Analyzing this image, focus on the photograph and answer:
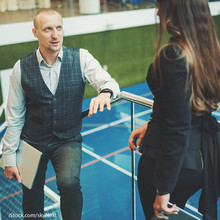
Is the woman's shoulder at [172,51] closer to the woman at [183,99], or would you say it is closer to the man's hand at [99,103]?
the woman at [183,99]

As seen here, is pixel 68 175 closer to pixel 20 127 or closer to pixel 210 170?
pixel 20 127

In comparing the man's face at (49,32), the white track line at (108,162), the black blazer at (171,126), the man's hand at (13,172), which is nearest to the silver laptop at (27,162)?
the man's hand at (13,172)

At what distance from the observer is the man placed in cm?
238

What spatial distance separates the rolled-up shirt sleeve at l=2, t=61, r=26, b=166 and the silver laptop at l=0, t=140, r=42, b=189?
51 millimetres

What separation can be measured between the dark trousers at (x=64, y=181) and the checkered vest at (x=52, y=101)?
82mm

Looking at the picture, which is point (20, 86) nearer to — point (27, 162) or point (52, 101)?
point (52, 101)

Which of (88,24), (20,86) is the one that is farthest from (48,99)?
A: (88,24)

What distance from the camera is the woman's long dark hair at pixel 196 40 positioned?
1.42m

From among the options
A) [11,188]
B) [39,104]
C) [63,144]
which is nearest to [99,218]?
[11,188]

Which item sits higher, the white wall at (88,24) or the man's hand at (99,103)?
the white wall at (88,24)

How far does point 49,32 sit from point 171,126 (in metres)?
1.42

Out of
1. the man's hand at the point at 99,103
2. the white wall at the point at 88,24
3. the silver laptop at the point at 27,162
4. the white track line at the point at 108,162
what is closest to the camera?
the man's hand at the point at 99,103

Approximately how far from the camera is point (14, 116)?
8.01 ft

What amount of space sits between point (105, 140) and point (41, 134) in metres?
4.05
